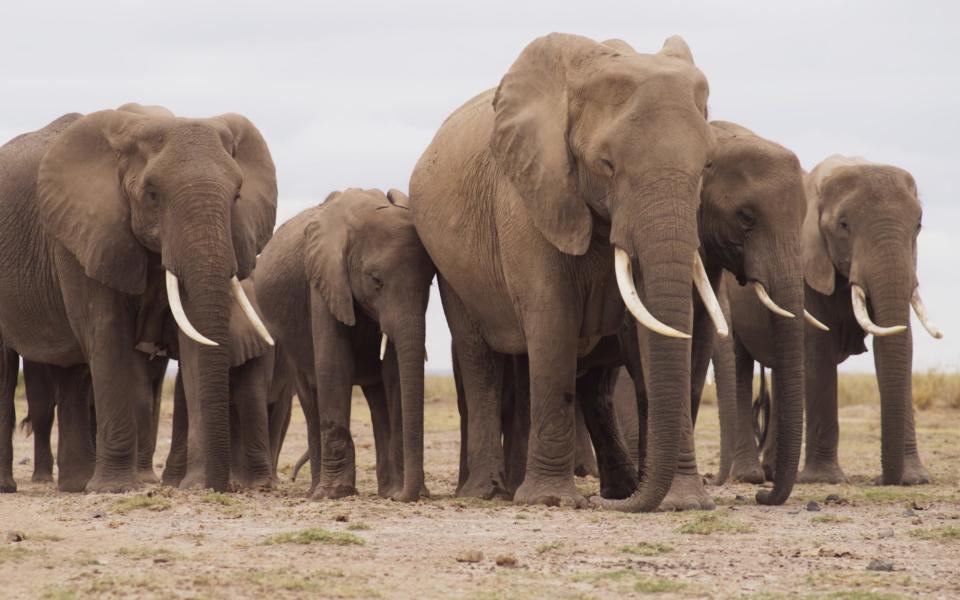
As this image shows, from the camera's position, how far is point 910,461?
15.1 m

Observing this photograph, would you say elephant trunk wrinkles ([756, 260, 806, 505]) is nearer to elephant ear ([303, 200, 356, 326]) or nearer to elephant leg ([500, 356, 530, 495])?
elephant leg ([500, 356, 530, 495])

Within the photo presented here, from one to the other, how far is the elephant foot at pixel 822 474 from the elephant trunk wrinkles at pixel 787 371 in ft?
11.6

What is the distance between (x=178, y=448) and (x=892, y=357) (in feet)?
18.2

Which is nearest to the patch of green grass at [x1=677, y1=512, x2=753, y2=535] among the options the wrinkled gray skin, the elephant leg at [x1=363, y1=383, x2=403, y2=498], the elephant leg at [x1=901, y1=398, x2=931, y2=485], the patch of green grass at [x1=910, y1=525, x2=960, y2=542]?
the patch of green grass at [x1=910, y1=525, x2=960, y2=542]

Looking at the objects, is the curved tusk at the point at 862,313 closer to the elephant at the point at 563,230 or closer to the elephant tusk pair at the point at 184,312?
the elephant at the point at 563,230

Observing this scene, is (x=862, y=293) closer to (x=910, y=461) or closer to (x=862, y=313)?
(x=862, y=313)

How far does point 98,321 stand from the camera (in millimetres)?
A: 12828

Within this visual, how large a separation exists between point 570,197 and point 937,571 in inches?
133

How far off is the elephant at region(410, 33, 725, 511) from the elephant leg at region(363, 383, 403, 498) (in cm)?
68

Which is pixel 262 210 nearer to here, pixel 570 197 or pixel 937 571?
pixel 570 197

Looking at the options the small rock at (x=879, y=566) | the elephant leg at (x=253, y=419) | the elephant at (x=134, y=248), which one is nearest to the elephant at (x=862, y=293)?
the elephant leg at (x=253, y=419)

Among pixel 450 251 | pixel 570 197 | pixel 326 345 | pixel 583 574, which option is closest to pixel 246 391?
pixel 326 345

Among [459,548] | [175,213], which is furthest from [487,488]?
[459,548]

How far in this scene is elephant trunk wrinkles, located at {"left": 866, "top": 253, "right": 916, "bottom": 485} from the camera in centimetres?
1411
